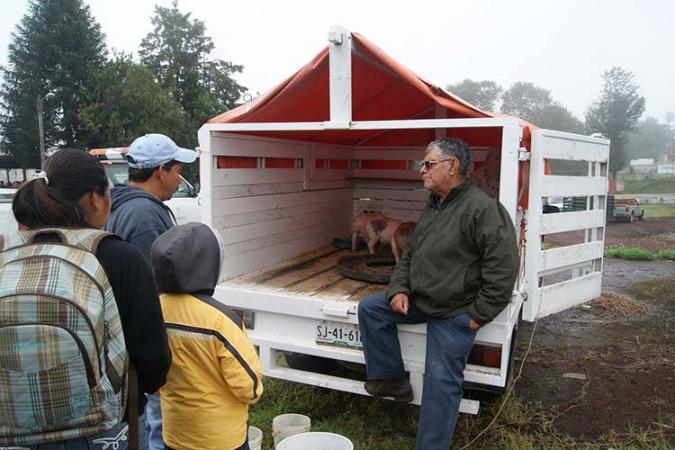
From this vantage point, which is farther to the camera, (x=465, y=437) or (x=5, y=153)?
(x=5, y=153)

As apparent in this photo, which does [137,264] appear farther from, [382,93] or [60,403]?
[382,93]

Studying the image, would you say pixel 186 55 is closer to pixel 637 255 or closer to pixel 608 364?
pixel 637 255

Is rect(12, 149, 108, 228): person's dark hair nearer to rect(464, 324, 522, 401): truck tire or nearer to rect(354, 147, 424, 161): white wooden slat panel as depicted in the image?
rect(464, 324, 522, 401): truck tire

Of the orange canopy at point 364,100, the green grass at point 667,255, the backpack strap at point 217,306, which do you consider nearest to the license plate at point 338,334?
the backpack strap at point 217,306

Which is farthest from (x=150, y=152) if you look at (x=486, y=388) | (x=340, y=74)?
(x=486, y=388)

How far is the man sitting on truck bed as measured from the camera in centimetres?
296

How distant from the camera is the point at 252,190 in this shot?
4223mm

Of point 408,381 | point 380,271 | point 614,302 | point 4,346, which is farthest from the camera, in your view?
point 614,302

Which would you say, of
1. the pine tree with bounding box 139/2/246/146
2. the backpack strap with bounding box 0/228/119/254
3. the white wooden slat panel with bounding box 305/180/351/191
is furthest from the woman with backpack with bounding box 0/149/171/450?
the pine tree with bounding box 139/2/246/146

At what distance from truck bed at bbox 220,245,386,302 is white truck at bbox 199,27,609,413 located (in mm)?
13

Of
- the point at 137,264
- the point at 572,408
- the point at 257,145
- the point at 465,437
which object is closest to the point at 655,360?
the point at 572,408

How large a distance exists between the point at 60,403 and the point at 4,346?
0.70 feet

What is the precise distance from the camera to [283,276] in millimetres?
4223

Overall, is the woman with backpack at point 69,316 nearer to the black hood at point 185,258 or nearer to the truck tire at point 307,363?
the black hood at point 185,258
